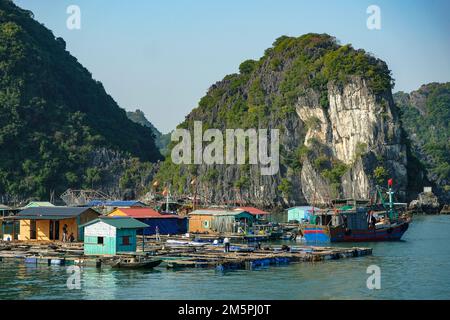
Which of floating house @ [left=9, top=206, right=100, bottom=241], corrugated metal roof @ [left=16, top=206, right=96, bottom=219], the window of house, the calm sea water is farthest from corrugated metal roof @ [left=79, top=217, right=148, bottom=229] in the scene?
floating house @ [left=9, top=206, right=100, bottom=241]

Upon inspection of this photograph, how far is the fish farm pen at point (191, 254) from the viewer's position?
45156mm

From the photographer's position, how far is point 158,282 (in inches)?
1560

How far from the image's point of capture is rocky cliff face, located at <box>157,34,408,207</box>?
5197 inches

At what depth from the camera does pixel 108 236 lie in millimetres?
47031

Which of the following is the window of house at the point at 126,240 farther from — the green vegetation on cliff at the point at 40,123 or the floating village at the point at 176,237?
the green vegetation on cliff at the point at 40,123

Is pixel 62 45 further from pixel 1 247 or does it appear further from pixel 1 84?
pixel 1 247

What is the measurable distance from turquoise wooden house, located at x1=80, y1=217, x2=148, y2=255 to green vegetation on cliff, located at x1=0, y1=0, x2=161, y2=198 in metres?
99.7

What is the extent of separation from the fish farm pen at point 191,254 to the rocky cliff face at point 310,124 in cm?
6513

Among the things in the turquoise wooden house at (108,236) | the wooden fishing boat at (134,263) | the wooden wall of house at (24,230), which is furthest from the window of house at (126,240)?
the wooden wall of house at (24,230)

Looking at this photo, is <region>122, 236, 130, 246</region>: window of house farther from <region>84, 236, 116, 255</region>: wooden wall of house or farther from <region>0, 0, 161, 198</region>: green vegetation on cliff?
<region>0, 0, 161, 198</region>: green vegetation on cliff

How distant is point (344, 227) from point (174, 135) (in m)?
98.8

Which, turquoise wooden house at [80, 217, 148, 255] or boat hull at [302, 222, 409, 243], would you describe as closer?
turquoise wooden house at [80, 217, 148, 255]
